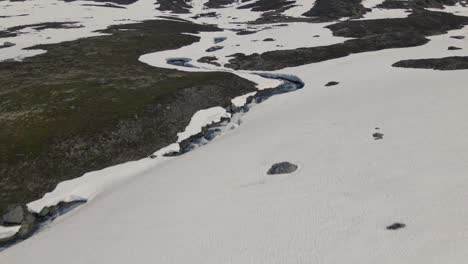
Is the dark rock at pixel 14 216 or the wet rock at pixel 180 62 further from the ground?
the wet rock at pixel 180 62

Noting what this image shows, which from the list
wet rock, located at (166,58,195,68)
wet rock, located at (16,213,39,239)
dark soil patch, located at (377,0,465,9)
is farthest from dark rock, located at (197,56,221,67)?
dark soil patch, located at (377,0,465,9)

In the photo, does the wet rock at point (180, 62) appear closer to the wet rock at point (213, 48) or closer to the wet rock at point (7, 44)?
the wet rock at point (213, 48)

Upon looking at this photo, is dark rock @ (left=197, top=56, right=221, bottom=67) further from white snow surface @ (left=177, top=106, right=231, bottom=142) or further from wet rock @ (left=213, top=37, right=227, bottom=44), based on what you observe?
white snow surface @ (left=177, top=106, right=231, bottom=142)

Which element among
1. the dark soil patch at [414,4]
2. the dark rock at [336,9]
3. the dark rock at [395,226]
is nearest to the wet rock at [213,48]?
the dark rock at [336,9]

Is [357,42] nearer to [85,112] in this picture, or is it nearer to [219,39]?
[219,39]

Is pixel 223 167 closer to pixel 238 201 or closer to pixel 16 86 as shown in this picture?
pixel 238 201
